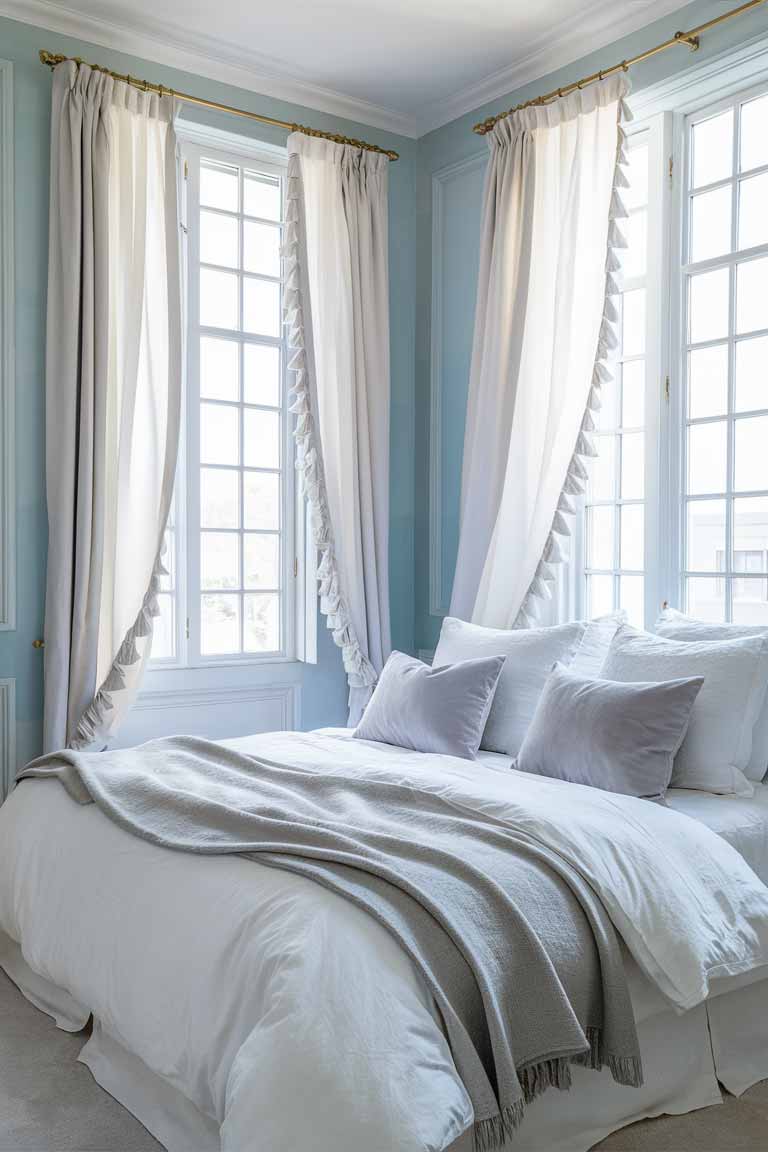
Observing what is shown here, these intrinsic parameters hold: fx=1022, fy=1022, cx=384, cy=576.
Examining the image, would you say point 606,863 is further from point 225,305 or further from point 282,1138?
point 225,305

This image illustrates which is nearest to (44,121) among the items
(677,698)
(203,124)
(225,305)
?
(203,124)

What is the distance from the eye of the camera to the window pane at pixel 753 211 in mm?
3391

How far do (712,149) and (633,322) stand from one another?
641 mm

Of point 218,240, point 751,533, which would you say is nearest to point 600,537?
point 751,533

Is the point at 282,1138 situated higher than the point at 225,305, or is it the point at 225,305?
the point at 225,305

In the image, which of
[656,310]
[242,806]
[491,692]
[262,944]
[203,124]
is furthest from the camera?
[203,124]

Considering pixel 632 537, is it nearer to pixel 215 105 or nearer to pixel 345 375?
pixel 345 375

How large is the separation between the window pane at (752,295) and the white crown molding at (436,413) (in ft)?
5.16

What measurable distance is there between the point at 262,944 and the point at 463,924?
380mm

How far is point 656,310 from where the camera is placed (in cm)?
371

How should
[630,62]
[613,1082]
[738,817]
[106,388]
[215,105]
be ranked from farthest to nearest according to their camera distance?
[215,105] < [106,388] < [630,62] < [738,817] < [613,1082]

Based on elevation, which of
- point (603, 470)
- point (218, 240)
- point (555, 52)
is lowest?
point (603, 470)

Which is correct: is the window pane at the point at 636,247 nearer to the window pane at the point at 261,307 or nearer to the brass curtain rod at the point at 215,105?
the brass curtain rod at the point at 215,105

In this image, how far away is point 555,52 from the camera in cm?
404
